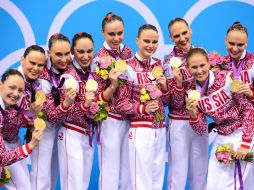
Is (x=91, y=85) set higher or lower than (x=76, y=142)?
higher

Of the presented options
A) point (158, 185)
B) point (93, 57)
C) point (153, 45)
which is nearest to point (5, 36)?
point (93, 57)

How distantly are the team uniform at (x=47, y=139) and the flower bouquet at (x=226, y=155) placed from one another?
4.95 ft

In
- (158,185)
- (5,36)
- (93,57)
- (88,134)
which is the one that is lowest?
(158,185)

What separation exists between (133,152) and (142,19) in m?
2.39

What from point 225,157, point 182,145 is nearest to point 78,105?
point 182,145

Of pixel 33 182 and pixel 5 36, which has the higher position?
pixel 5 36

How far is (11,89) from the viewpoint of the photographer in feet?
17.7

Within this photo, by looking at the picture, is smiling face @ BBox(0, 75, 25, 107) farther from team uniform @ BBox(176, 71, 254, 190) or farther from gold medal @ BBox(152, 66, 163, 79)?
team uniform @ BBox(176, 71, 254, 190)

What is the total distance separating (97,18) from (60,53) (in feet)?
6.25

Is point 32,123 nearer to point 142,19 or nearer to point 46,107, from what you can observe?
point 46,107

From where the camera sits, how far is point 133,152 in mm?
6004

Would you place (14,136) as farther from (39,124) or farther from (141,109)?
(141,109)

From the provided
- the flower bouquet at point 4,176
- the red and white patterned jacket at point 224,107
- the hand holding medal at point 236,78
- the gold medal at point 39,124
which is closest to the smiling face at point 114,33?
the red and white patterned jacket at point 224,107

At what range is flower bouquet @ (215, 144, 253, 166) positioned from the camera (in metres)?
5.57
